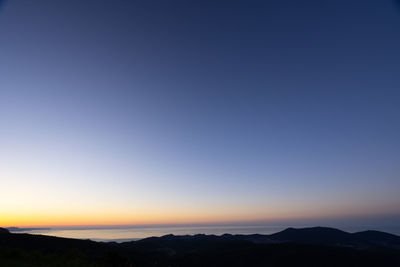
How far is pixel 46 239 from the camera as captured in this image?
64562mm

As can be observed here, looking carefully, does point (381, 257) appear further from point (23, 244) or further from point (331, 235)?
point (331, 235)

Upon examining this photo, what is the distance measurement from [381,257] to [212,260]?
54.3 meters

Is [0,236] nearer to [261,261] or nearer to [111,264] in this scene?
[111,264]

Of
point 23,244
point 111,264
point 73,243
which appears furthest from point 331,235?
point 111,264

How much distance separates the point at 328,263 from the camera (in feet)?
267

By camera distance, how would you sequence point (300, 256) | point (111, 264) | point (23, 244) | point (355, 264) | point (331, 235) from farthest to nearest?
1. point (331, 235)
2. point (300, 256)
3. point (355, 264)
4. point (23, 244)
5. point (111, 264)

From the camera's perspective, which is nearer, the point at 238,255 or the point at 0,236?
the point at 0,236

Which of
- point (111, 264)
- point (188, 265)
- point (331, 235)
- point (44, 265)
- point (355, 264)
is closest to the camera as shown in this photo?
point (44, 265)

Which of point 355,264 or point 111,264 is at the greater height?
point 111,264

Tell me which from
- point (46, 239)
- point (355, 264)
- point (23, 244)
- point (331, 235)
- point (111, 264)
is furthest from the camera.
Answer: point (331, 235)

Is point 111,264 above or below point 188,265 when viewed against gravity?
above

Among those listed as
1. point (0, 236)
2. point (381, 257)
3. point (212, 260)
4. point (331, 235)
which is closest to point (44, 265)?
point (0, 236)

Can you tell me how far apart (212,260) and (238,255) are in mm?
11766

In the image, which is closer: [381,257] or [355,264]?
[355,264]
